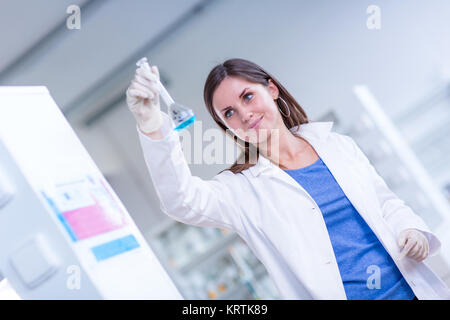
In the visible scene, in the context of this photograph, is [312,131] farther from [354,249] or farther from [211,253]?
[211,253]

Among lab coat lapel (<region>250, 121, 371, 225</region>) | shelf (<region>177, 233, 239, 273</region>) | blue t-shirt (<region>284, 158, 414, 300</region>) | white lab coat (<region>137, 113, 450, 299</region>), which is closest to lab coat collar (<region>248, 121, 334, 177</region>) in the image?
lab coat lapel (<region>250, 121, 371, 225</region>)

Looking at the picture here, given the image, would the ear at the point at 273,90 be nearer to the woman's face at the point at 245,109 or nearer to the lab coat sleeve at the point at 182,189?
the woman's face at the point at 245,109

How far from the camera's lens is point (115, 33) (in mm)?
4227

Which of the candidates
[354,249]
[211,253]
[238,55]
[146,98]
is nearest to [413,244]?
[354,249]

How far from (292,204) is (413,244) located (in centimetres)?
35

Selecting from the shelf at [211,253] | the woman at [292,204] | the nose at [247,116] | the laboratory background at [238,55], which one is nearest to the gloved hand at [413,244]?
the woman at [292,204]

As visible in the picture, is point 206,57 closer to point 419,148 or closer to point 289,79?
point 289,79

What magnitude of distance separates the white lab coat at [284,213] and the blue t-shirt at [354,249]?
Result: 24 millimetres

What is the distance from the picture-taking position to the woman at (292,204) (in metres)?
1.35

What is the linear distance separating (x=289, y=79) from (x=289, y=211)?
3956mm

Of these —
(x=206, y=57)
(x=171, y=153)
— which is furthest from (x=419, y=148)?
(x=171, y=153)

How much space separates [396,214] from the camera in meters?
1.60

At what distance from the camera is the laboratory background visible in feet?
12.7

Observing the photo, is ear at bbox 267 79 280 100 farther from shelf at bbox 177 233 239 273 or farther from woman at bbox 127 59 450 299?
shelf at bbox 177 233 239 273
